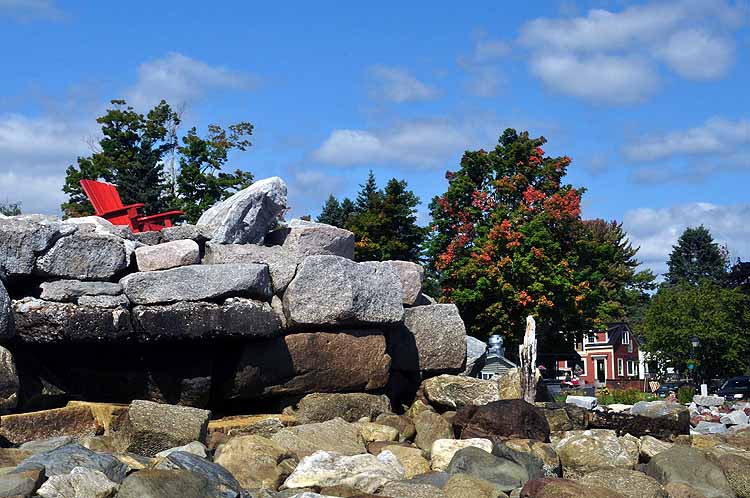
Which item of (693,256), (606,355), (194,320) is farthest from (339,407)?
(693,256)

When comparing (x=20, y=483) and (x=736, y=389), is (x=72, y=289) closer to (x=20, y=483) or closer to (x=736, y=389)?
(x=20, y=483)

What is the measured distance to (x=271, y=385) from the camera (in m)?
14.8

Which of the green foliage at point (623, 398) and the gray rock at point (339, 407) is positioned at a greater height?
the gray rock at point (339, 407)

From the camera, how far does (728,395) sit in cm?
3388

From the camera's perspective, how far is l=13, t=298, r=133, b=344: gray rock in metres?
13.4

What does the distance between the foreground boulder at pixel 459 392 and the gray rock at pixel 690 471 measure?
10.4 feet

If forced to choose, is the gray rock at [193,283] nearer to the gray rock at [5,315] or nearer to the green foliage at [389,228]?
the gray rock at [5,315]

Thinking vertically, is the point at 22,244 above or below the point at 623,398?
above

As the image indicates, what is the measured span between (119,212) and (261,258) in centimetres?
350

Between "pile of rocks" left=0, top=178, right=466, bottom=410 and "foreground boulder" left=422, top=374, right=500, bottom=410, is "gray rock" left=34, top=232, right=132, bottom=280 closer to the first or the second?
"pile of rocks" left=0, top=178, right=466, bottom=410

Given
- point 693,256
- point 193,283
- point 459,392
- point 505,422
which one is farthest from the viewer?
point 693,256

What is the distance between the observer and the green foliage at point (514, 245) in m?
32.4

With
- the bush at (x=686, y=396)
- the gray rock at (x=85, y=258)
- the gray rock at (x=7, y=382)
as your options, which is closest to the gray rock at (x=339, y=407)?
the gray rock at (x=85, y=258)

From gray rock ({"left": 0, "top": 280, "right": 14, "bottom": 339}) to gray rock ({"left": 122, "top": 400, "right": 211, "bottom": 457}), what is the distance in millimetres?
1920
